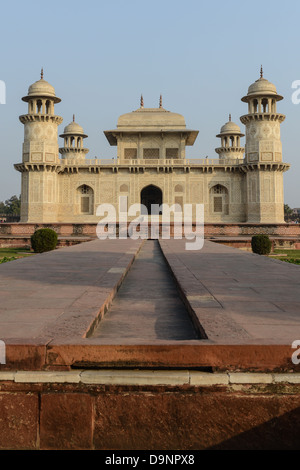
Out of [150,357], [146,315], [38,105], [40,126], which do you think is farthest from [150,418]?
[38,105]

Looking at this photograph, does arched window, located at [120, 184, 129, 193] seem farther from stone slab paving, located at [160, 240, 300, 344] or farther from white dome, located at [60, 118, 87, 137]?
stone slab paving, located at [160, 240, 300, 344]

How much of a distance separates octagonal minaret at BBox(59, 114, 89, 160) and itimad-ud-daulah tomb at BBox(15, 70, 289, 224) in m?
6.16

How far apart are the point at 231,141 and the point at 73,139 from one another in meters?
14.8

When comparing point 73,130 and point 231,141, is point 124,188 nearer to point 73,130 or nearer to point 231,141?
point 73,130

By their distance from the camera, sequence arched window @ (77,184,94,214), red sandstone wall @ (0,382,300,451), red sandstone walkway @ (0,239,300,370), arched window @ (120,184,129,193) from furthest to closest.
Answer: arched window @ (77,184,94,214) → arched window @ (120,184,129,193) → red sandstone walkway @ (0,239,300,370) → red sandstone wall @ (0,382,300,451)

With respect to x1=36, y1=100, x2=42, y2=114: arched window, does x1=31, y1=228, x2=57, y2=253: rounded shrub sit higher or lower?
lower

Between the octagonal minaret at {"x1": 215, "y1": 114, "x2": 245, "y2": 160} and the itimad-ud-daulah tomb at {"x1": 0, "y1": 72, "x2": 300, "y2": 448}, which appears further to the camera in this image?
the octagonal minaret at {"x1": 215, "y1": 114, "x2": 245, "y2": 160}

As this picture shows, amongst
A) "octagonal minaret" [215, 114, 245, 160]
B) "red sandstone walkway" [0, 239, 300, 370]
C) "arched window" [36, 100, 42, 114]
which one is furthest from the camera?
"octagonal minaret" [215, 114, 245, 160]

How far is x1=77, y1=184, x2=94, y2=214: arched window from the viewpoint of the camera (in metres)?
30.5

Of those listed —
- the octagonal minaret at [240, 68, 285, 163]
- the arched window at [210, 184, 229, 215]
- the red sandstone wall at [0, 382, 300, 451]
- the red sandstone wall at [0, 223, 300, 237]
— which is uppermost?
A: the octagonal minaret at [240, 68, 285, 163]

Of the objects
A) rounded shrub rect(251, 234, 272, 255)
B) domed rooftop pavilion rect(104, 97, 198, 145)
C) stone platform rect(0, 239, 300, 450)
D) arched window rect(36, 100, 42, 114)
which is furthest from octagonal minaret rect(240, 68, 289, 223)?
stone platform rect(0, 239, 300, 450)

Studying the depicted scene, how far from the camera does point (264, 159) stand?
28.3 metres

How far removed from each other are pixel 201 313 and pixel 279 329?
0.55 m
